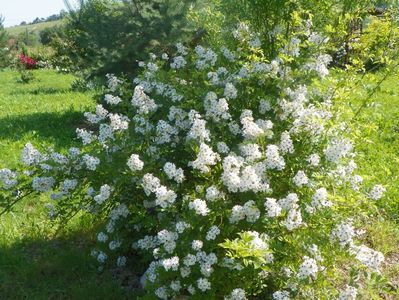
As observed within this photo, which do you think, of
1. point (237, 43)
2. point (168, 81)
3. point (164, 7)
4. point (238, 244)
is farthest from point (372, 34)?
point (164, 7)

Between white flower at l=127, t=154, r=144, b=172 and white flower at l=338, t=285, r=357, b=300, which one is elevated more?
white flower at l=127, t=154, r=144, b=172

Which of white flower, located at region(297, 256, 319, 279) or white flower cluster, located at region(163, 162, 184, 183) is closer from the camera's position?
white flower, located at region(297, 256, 319, 279)

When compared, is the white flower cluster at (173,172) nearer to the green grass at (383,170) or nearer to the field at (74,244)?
the field at (74,244)

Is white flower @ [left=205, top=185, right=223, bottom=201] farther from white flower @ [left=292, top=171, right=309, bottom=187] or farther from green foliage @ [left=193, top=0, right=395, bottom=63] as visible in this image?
green foliage @ [left=193, top=0, right=395, bottom=63]

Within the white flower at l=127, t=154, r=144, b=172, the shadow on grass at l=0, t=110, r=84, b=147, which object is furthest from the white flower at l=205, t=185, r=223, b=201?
the shadow on grass at l=0, t=110, r=84, b=147

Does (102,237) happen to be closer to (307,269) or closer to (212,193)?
(212,193)

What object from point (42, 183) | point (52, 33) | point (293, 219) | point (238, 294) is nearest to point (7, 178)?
point (42, 183)

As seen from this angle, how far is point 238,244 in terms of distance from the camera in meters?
2.67

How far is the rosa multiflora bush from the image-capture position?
304 cm

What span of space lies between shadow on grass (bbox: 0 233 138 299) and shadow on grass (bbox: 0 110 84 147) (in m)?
3.38

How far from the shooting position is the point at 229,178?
3084mm

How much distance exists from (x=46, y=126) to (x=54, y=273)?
18.2 feet

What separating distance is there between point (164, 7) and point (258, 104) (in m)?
5.52

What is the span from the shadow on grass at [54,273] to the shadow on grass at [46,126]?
3.38 metres
